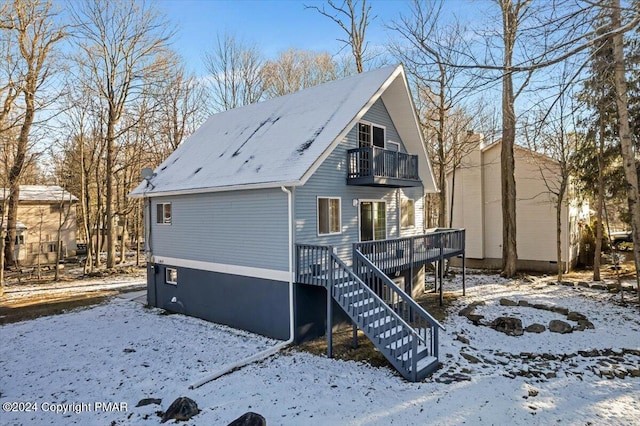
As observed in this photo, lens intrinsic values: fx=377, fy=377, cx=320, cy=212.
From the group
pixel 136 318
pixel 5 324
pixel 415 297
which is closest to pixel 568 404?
pixel 415 297

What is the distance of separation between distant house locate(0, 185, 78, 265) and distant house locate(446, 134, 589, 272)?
89.3ft

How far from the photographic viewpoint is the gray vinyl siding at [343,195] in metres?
10.7

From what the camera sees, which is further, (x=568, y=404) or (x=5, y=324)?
(x=5, y=324)

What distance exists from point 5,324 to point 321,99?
13.3m

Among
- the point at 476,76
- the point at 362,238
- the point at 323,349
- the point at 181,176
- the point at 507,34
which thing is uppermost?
the point at 507,34

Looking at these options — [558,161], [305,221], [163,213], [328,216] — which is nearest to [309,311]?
[305,221]

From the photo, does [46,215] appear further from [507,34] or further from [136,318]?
[507,34]

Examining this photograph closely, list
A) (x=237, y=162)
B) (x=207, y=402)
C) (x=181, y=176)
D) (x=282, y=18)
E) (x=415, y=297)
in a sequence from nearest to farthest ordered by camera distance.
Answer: (x=207, y=402) → (x=237, y=162) → (x=181, y=176) → (x=415, y=297) → (x=282, y=18)

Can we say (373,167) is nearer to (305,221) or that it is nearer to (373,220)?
(373,220)

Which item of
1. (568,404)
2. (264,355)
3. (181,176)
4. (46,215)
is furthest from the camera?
(46,215)

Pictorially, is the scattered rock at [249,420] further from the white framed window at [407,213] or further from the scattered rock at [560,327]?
the white framed window at [407,213]

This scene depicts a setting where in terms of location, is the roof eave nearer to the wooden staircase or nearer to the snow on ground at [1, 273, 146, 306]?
the wooden staircase

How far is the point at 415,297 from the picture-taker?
15812 millimetres

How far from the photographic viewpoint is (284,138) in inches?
482
